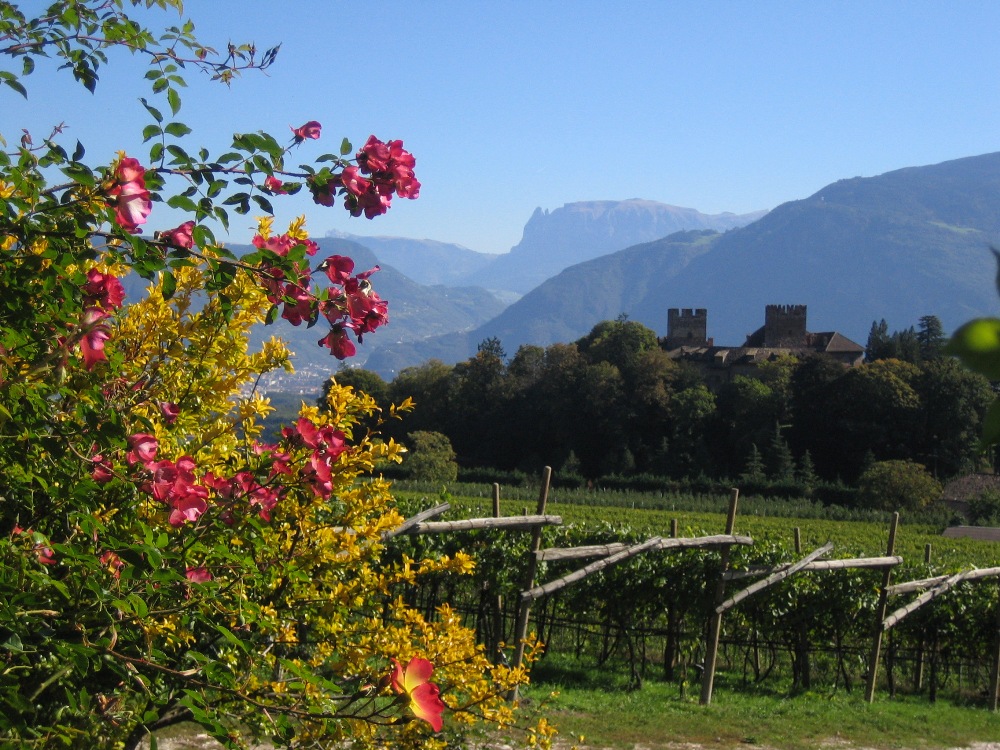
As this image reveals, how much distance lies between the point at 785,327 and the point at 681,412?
2541 centimetres

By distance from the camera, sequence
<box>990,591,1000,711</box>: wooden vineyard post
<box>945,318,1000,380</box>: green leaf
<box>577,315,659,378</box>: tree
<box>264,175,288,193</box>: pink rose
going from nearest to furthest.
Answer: <box>945,318,1000,380</box>: green leaf < <box>264,175,288,193</box>: pink rose < <box>990,591,1000,711</box>: wooden vineyard post < <box>577,315,659,378</box>: tree

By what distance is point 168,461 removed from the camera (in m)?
2.30

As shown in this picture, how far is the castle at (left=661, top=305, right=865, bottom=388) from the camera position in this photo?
229 ft

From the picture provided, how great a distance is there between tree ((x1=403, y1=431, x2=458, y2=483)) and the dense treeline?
5.42 meters

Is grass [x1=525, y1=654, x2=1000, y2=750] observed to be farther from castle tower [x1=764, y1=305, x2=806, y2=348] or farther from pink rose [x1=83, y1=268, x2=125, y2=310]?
castle tower [x1=764, y1=305, x2=806, y2=348]

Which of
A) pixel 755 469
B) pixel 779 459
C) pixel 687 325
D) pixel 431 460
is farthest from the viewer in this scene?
pixel 687 325

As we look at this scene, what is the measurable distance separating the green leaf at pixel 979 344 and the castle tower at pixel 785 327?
80.5m

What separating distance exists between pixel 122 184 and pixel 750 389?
5681 centimetres

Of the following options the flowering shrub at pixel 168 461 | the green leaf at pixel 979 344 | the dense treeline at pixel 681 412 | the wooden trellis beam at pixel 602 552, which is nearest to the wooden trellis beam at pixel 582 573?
the wooden trellis beam at pixel 602 552

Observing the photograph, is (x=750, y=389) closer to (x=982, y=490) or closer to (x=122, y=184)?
(x=982, y=490)

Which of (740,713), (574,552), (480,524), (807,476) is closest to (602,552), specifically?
(574,552)

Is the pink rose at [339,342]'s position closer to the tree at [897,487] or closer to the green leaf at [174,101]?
the green leaf at [174,101]

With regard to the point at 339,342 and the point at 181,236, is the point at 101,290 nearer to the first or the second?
the point at 181,236

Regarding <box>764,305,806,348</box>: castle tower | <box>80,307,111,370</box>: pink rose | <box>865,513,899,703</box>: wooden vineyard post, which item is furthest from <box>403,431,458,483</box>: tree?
<box>80,307,111,370</box>: pink rose
